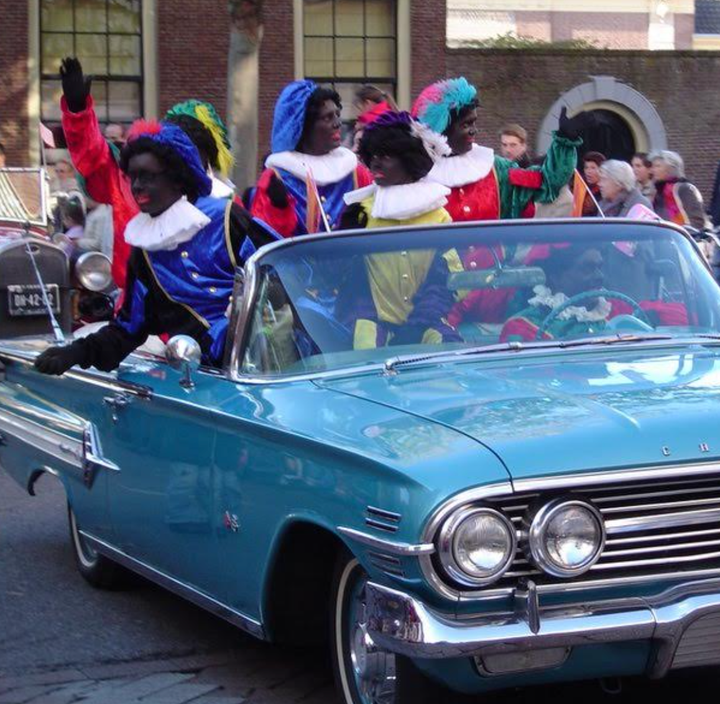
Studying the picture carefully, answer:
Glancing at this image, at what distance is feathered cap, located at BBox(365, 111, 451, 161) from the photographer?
6449 millimetres

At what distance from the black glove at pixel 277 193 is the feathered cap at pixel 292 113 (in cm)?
22

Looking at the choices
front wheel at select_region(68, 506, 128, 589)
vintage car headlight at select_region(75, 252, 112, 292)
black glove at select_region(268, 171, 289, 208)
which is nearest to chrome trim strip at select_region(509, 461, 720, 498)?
front wheel at select_region(68, 506, 128, 589)

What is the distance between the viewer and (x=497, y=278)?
507 cm

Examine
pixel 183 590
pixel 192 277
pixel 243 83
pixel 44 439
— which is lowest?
pixel 183 590

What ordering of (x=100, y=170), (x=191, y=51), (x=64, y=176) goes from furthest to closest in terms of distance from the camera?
1. (x=191, y=51)
2. (x=64, y=176)
3. (x=100, y=170)

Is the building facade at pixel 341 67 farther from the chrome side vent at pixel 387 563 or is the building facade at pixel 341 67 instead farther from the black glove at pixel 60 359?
the chrome side vent at pixel 387 563

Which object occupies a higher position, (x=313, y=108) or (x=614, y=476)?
(x=313, y=108)

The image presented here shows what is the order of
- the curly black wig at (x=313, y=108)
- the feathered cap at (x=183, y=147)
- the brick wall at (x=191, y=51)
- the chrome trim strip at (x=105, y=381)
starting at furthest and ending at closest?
the brick wall at (x=191, y=51), the curly black wig at (x=313, y=108), the feathered cap at (x=183, y=147), the chrome trim strip at (x=105, y=381)

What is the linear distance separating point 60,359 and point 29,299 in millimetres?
5908

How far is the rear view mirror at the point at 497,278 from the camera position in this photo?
5062 mm

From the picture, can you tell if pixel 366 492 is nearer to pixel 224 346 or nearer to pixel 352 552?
pixel 352 552

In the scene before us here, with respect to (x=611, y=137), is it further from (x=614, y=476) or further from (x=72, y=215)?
(x=614, y=476)

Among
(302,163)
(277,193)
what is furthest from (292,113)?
(277,193)

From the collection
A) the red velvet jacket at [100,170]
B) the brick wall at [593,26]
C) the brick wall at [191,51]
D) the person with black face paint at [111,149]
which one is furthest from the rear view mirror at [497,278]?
the brick wall at [593,26]
